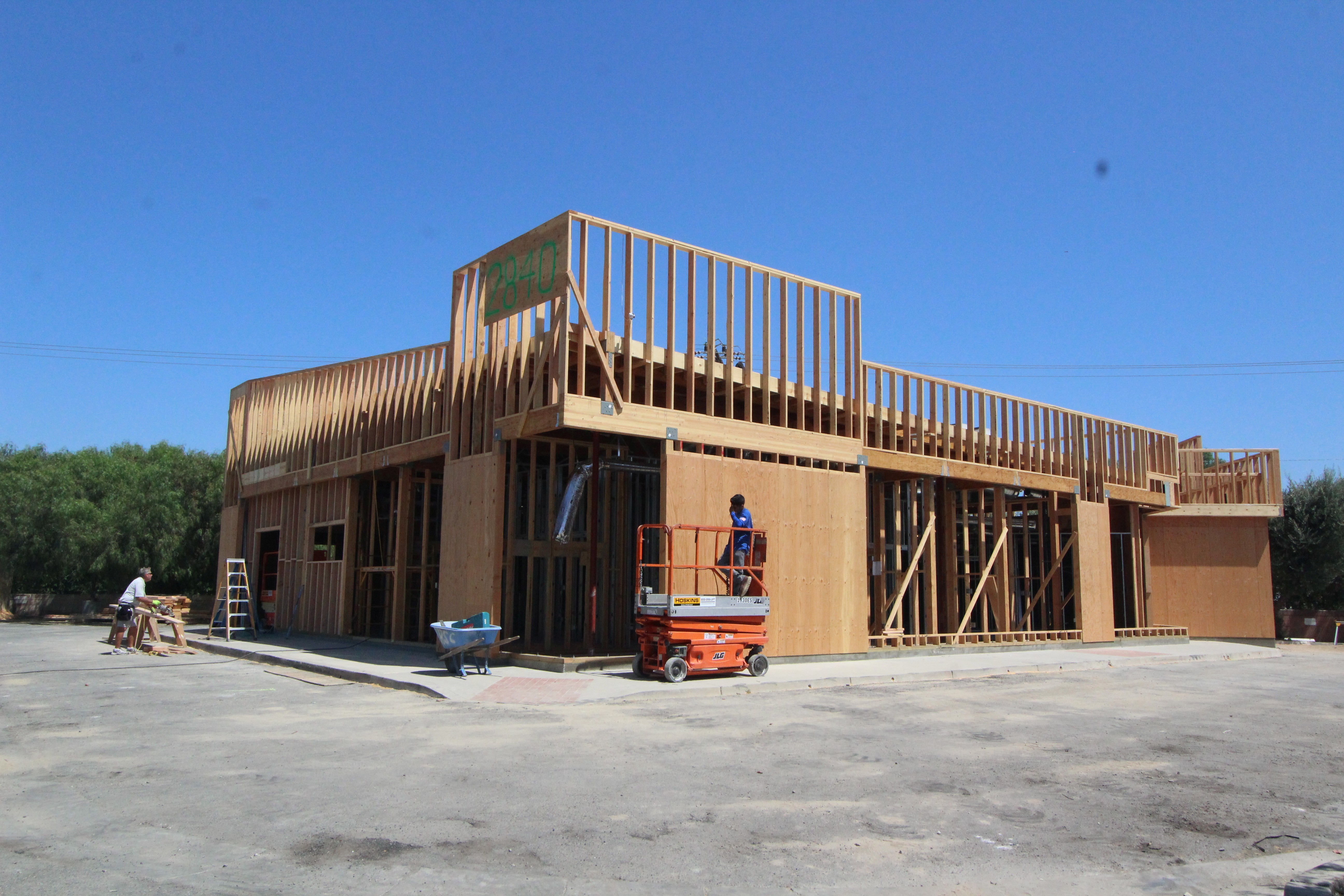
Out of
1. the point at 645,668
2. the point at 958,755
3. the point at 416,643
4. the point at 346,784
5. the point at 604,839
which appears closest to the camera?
the point at 604,839

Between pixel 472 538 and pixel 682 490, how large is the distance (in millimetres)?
3616

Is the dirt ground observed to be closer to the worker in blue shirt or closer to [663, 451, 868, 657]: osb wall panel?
the worker in blue shirt

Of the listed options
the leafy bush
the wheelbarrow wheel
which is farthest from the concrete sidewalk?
the leafy bush

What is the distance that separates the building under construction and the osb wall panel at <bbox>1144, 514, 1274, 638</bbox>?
58mm

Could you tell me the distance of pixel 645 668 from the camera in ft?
43.3

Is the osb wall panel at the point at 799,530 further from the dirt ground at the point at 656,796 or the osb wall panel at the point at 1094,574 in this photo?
the osb wall panel at the point at 1094,574

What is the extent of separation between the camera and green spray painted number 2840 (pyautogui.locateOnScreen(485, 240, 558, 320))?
14484 mm

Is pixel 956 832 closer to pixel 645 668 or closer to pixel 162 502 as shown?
pixel 645 668

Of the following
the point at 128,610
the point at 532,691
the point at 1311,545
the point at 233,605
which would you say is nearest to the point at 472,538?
the point at 532,691

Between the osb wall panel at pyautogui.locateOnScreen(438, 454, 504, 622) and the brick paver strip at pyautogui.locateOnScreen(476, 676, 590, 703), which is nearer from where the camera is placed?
the brick paver strip at pyautogui.locateOnScreen(476, 676, 590, 703)

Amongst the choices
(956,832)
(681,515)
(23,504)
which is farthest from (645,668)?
(23,504)

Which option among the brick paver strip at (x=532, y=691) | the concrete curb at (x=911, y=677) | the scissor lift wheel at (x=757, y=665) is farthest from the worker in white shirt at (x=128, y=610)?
the scissor lift wheel at (x=757, y=665)

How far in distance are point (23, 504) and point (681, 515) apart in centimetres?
3076

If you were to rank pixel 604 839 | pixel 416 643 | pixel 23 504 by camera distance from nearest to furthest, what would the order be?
pixel 604 839 < pixel 416 643 < pixel 23 504
